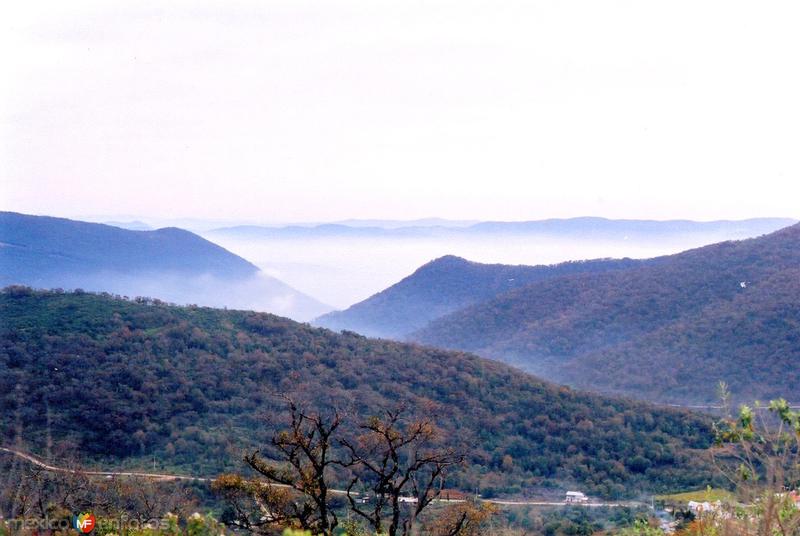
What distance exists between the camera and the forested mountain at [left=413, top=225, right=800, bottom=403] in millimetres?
31828

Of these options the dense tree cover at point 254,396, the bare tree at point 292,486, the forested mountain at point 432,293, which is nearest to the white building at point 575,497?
the dense tree cover at point 254,396

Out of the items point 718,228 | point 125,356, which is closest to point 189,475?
point 125,356

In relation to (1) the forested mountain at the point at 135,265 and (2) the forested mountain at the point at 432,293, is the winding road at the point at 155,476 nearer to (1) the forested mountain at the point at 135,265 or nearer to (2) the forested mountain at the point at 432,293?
(1) the forested mountain at the point at 135,265

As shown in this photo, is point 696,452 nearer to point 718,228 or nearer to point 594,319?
point 594,319

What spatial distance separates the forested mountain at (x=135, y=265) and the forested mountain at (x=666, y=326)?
16.1 m

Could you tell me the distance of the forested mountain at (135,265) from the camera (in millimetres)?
41188

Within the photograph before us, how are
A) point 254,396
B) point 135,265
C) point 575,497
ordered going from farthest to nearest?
1. point 135,265
2. point 254,396
3. point 575,497

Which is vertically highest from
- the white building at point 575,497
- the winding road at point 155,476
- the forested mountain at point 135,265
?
the forested mountain at point 135,265

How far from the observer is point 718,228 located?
74688mm

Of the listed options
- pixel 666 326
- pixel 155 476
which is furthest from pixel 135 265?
pixel 155 476

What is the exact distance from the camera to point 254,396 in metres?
20.9

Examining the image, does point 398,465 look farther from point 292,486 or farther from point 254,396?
point 254,396

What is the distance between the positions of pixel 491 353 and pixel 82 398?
28.5 m

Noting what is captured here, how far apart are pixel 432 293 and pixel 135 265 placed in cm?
2235
